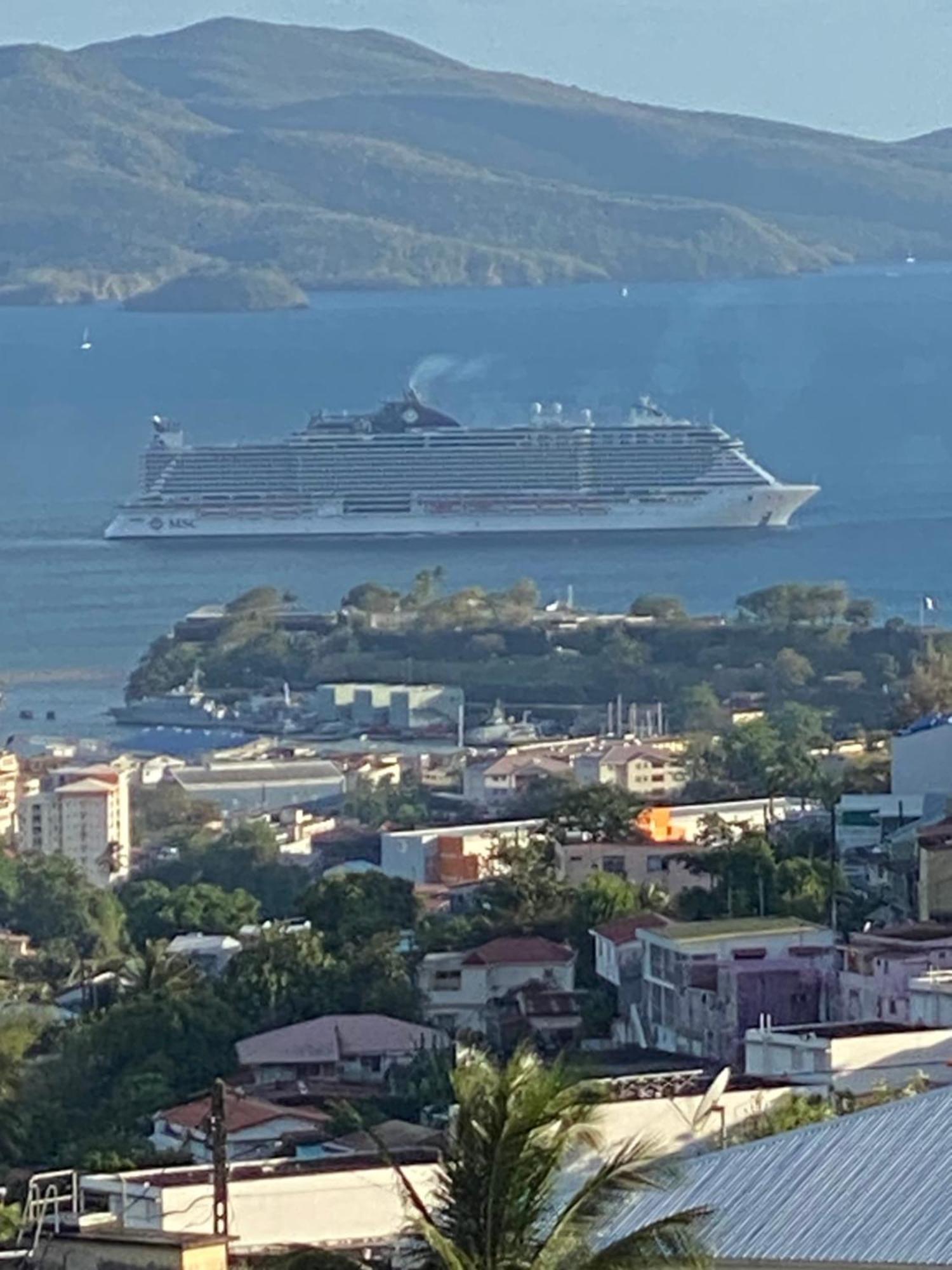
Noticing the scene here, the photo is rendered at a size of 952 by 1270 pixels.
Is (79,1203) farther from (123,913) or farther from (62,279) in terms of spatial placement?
(62,279)

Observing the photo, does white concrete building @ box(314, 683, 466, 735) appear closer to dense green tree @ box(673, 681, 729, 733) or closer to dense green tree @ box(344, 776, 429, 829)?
dense green tree @ box(673, 681, 729, 733)

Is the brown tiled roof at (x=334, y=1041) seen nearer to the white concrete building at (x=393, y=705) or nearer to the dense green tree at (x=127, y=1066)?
the dense green tree at (x=127, y=1066)

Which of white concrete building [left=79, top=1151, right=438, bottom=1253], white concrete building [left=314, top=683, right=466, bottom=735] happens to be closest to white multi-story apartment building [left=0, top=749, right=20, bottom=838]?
white concrete building [left=314, top=683, right=466, bottom=735]

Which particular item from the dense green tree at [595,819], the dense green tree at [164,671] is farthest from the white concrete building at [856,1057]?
the dense green tree at [164,671]

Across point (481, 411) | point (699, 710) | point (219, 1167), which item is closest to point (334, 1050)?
point (219, 1167)

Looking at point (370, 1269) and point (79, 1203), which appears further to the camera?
point (79, 1203)

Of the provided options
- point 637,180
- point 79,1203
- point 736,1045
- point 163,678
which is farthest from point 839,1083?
point 637,180
